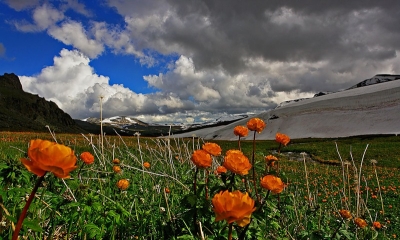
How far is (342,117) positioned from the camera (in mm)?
72562

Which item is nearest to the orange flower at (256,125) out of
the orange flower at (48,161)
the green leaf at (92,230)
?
the green leaf at (92,230)

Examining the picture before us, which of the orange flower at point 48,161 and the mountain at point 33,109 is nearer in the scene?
the orange flower at point 48,161

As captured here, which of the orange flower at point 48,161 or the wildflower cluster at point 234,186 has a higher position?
the orange flower at point 48,161

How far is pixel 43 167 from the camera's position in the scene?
87 cm

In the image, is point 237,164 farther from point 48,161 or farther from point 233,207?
point 48,161

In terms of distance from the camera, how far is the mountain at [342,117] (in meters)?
63.7

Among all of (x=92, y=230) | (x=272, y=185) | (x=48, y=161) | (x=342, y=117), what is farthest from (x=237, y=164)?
(x=342, y=117)

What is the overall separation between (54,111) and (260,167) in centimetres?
20986

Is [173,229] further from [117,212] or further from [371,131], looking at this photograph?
[371,131]

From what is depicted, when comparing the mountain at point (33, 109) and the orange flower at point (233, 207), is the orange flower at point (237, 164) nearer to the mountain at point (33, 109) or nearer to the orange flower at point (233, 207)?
the orange flower at point (233, 207)

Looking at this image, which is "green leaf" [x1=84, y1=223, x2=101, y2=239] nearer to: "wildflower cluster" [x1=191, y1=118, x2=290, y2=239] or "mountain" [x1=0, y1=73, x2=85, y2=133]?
"wildflower cluster" [x1=191, y1=118, x2=290, y2=239]

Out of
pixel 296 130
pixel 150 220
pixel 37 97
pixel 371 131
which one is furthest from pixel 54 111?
pixel 150 220

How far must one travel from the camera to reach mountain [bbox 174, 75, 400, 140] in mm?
63656

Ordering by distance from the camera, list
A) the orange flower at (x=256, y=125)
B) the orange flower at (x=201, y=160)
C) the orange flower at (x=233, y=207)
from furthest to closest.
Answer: the orange flower at (x=256, y=125) < the orange flower at (x=201, y=160) < the orange flower at (x=233, y=207)
